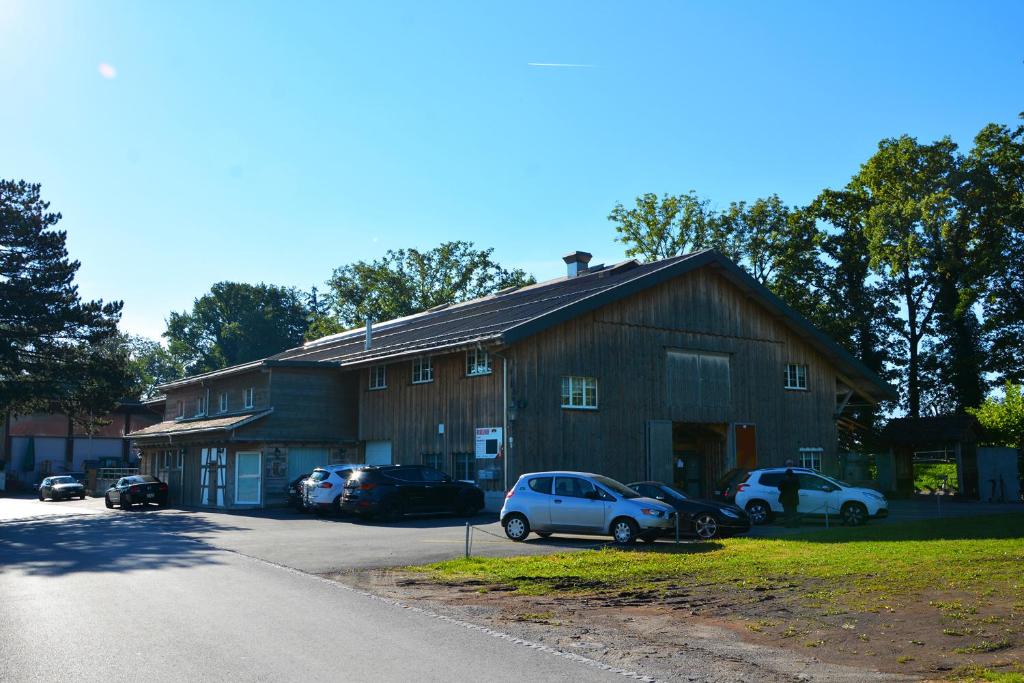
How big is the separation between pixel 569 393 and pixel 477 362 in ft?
9.97

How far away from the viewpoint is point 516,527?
67.3ft

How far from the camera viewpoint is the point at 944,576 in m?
12.8

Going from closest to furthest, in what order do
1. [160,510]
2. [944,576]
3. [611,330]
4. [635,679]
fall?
[635,679]
[944,576]
[611,330]
[160,510]

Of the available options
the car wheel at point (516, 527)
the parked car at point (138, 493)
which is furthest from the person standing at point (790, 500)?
the parked car at point (138, 493)

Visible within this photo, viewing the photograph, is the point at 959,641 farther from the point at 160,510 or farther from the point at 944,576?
the point at 160,510

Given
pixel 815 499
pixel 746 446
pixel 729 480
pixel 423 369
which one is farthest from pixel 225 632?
pixel 746 446

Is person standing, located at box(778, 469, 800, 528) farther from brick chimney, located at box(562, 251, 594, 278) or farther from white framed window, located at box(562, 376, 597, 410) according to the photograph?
brick chimney, located at box(562, 251, 594, 278)

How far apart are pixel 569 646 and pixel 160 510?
2978cm

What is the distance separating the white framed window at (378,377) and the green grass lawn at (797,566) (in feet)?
A: 59.5

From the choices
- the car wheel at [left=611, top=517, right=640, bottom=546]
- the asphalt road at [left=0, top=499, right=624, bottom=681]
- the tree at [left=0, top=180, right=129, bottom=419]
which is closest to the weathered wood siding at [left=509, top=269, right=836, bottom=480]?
the car wheel at [left=611, top=517, right=640, bottom=546]

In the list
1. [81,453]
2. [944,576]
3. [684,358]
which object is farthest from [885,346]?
[81,453]

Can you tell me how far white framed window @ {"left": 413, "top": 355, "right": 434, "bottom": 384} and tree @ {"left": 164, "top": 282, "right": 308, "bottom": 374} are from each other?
67301mm

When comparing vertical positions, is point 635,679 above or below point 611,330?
below

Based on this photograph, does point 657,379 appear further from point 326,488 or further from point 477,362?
point 326,488
